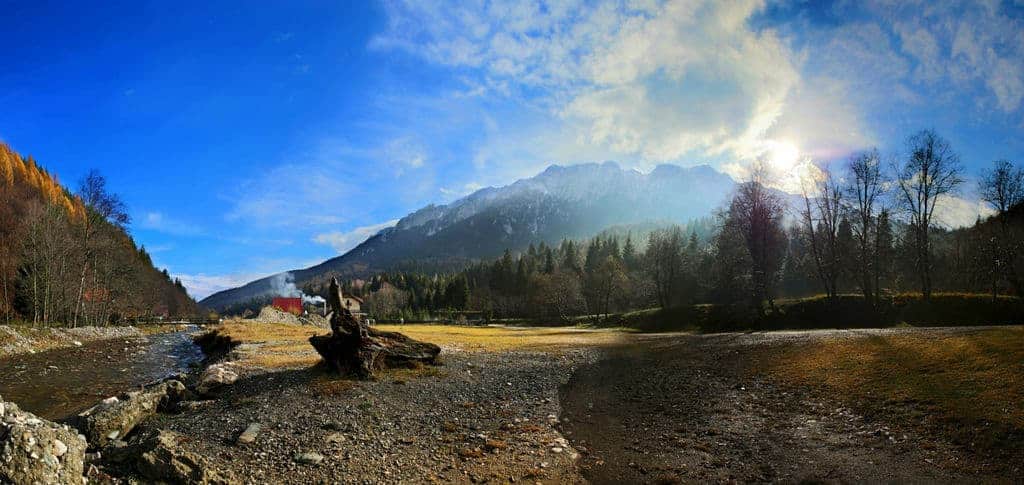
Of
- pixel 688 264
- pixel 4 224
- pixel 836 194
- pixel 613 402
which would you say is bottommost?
pixel 613 402

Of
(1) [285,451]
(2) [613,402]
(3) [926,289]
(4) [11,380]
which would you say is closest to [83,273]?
(4) [11,380]

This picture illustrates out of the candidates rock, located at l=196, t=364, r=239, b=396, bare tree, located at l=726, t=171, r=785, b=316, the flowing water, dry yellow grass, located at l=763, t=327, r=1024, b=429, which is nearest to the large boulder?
rock, located at l=196, t=364, r=239, b=396

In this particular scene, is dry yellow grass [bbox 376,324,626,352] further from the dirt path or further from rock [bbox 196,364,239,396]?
rock [bbox 196,364,239,396]

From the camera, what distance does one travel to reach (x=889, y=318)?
39906 mm

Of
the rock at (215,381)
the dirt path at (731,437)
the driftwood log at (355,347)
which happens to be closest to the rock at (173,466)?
the dirt path at (731,437)

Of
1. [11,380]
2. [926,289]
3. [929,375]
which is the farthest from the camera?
[926,289]

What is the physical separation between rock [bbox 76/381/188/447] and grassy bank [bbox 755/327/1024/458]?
69.8ft

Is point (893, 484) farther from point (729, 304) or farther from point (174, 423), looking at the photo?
point (729, 304)

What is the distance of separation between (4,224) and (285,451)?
322 feet

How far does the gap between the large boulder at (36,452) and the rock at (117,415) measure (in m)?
3.02

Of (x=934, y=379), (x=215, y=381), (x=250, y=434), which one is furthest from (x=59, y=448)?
(x=934, y=379)

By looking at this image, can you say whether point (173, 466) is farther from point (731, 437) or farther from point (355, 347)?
point (731, 437)

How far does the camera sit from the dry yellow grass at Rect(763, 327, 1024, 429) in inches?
488

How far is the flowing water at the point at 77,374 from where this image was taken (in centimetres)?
2020
